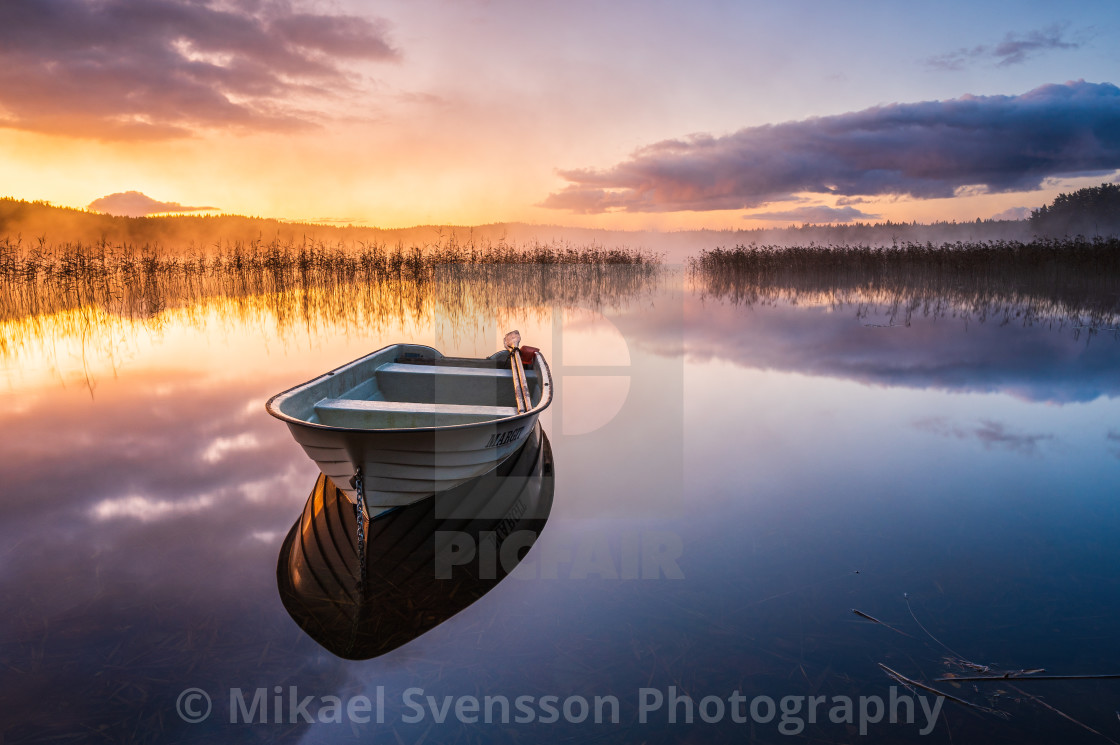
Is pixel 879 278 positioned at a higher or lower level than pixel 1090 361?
higher

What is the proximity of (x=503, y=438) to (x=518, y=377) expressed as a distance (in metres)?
1.77

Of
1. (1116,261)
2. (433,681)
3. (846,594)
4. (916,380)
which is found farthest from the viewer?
(1116,261)

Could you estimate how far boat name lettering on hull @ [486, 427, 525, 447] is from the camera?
395cm

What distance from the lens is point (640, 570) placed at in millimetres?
3986

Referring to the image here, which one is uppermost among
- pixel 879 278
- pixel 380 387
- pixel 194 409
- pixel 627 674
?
pixel 879 278

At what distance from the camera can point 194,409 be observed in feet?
24.8

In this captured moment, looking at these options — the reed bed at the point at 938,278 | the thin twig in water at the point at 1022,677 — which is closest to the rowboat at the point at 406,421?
the thin twig in water at the point at 1022,677

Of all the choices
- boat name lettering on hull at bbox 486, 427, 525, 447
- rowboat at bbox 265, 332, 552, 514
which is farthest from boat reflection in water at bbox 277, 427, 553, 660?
boat name lettering on hull at bbox 486, 427, 525, 447

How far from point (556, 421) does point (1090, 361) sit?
1009cm

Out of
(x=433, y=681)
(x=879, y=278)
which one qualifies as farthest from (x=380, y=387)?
(x=879, y=278)

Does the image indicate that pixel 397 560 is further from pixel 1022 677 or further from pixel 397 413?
pixel 1022 677

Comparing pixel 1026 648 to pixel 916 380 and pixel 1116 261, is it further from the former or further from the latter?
pixel 1116 261

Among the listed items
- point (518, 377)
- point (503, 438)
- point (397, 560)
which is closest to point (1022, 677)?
point (503, 438)

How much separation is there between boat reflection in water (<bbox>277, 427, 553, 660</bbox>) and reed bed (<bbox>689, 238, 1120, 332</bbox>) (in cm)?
1440
